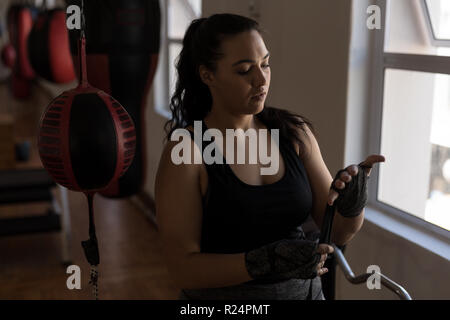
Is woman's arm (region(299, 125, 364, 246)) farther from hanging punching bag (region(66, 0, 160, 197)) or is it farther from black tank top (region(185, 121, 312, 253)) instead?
hanging punching bag (region(66, 0, 160, 197))

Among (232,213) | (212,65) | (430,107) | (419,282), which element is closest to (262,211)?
(232,213)

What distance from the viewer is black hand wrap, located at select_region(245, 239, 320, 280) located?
1.03 metres

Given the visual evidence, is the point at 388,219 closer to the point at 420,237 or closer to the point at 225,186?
the point at 420,237

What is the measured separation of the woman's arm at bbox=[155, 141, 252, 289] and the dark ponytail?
0.16 metres

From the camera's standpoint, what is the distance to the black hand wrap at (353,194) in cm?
110

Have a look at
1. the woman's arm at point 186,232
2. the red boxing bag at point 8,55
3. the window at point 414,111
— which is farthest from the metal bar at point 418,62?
the red boxing bag at point 8,55

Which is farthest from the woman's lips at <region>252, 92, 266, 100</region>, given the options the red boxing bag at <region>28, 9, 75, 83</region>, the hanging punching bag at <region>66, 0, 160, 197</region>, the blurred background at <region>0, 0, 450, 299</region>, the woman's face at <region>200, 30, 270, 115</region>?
the red boxing bag at <region>28, 9, 75, 83</region>

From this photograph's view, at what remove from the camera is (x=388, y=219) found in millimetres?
1873

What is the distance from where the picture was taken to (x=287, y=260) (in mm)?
1030

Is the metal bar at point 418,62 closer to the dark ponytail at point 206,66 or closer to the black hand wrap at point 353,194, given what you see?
the dark ponytail at point 206,66

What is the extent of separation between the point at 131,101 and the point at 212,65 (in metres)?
0.88

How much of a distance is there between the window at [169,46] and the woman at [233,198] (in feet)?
8.49
